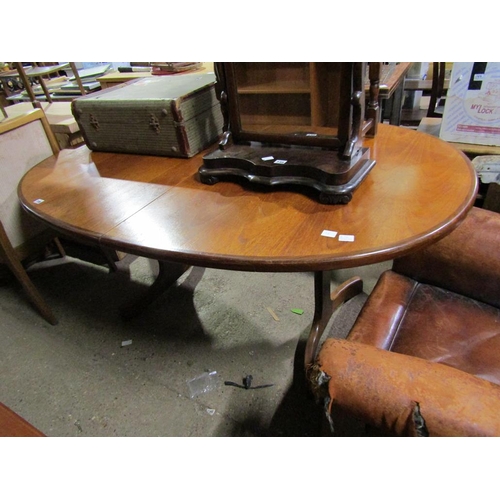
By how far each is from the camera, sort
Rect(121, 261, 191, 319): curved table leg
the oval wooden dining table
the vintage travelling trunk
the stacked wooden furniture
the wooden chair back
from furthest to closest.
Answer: Rect(121, 261, 191, 319): curved table leg < the wooden chair back < the vintage travelling trunk < the stacked wooden furniture < the oval wooden dining table

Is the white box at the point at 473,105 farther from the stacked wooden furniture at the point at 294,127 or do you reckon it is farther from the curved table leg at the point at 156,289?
the curved table leg at the point at 156,289

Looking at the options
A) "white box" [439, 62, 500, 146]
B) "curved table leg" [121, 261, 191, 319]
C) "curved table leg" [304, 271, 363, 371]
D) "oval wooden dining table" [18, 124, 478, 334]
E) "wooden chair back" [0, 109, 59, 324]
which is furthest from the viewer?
"curved table leg" [121, 261, 191, 319]

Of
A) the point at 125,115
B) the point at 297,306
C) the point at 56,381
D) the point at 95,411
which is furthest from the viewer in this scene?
the point at 297,306

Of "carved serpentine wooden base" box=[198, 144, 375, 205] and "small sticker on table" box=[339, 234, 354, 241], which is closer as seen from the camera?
"small sticker on table" box=[339, 234, 354, 241]

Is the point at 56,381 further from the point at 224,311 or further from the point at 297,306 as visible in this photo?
the point at 297,306

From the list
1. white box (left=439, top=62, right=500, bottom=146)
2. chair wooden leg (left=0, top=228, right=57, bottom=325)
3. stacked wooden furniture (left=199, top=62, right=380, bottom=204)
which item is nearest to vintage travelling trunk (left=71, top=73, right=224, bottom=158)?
stacked wooden furniture (left=199, top=62, right=380, bottom=204)

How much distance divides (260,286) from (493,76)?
1.40 metres

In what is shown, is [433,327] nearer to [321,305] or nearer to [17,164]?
[321,305]

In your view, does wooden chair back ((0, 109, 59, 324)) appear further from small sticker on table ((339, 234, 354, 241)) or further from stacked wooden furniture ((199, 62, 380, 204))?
small sticker on table ((339, 234, 354, 241))

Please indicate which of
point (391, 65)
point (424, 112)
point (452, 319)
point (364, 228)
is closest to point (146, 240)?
point (364, 228)

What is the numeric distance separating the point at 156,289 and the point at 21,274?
59 centimetres

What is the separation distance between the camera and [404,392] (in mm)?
566

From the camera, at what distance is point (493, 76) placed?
1505mm

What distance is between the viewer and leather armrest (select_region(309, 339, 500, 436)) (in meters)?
0.52
